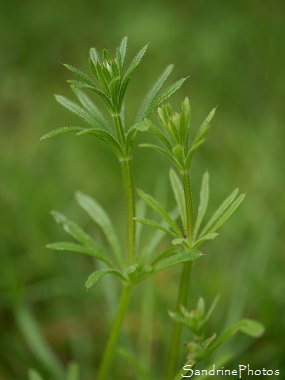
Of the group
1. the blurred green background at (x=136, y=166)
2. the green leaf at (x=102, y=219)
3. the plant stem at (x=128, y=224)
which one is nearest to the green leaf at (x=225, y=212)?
the plant stem at (x=128, y=224)

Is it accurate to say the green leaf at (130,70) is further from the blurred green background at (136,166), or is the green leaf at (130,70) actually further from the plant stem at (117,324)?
the blurred green background at (136,166)

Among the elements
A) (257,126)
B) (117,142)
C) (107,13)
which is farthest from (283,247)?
(107,13)

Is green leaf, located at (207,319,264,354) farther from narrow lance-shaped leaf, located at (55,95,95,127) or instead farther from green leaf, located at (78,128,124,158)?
narrow lance-shaped leaf, located at (55,95,95,127)

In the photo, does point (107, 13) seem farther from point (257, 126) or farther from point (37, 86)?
point (257, 126)

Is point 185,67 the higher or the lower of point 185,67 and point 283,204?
the higher

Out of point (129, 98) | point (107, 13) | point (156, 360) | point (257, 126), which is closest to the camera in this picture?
point (156, 360)
